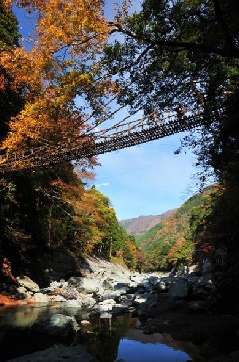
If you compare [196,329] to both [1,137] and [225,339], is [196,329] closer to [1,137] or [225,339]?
[225,339]

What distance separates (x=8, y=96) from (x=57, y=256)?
8279 millimetres

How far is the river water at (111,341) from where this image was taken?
4781mm

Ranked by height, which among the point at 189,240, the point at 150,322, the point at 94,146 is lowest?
the point at 150,322

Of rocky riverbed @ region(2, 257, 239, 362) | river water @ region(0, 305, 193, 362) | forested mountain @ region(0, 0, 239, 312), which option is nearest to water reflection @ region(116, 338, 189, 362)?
river water @ region(0, 305, 193, 362)

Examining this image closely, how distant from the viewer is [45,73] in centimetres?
623

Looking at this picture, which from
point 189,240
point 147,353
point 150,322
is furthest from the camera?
point 189,240

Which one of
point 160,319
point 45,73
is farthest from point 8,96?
point 160,319

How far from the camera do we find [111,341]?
5.71m

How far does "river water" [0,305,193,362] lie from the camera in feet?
15.7

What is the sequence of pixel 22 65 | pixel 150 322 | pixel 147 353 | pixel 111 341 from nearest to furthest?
pixel 147 353 < pixel 111 341 < pixel 22 65 < pixel 150 322

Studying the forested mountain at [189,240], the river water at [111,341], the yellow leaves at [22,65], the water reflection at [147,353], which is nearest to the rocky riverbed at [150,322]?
the river water at [111,341]

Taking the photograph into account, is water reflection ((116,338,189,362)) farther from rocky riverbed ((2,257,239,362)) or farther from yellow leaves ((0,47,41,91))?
yellow leaves ((0,47,41,91))

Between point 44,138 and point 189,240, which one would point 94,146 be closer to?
point 44,138

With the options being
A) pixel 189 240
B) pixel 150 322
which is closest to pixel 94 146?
pixel 150 322
